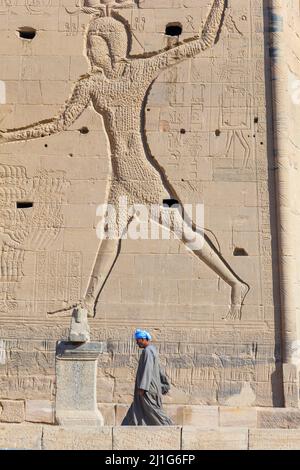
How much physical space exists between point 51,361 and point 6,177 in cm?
264

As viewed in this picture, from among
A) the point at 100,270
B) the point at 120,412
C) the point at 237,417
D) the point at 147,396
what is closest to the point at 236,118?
the point at 100,270

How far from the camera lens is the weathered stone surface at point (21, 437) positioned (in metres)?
6.67

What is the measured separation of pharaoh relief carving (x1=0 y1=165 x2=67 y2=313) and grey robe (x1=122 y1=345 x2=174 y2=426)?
331cm

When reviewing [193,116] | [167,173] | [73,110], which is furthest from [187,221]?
[73,110]

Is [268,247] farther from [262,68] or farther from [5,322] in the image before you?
[5,322]

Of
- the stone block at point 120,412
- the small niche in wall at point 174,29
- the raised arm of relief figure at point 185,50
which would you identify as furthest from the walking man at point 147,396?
the small niche in wall at point 174,29

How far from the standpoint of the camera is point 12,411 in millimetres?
9523

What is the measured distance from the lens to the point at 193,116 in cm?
1048

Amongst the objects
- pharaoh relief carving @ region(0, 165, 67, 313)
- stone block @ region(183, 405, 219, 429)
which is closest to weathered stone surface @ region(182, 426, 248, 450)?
stone block @ region(183, 405, 219, 429)

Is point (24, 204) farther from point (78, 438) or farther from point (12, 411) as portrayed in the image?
point (78, 438)

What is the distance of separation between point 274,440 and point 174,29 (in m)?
6.45

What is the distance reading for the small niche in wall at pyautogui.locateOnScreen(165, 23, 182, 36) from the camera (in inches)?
428

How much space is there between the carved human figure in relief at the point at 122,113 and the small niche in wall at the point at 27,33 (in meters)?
0.83

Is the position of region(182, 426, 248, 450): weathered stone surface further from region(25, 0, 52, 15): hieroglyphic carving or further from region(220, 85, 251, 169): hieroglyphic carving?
region(25, 0, 52, 15): hieroglyphic carving
